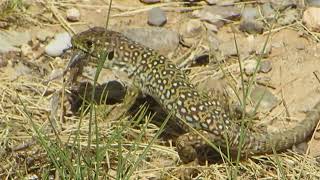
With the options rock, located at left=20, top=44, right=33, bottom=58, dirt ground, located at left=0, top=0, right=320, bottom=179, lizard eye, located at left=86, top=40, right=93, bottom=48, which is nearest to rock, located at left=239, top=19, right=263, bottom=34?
dirt ground, located at left=0, top=0, right=320, bottom=179

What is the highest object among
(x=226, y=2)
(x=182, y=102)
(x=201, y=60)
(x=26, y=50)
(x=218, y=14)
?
(x=226, y=2)

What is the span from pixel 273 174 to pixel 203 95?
0.74 m

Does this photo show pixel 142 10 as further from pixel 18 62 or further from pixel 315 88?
pixel 315 88

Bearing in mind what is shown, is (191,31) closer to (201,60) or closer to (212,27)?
(212,27)

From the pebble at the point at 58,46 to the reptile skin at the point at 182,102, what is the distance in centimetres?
68

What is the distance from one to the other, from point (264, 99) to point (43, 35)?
1947 millimetres

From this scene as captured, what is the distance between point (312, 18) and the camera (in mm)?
6582

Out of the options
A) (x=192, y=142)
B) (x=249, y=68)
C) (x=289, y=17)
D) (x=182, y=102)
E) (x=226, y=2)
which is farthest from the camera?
(x=226, y=2)

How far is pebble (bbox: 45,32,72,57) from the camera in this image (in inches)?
254

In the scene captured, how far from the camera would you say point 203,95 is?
18.3ft

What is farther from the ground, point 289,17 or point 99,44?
point 289,17

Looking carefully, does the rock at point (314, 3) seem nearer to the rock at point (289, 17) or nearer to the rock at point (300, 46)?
the rock at point (289, 17)

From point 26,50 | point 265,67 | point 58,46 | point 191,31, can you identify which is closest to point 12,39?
point 26,50

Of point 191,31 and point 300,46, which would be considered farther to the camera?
point 191,31
